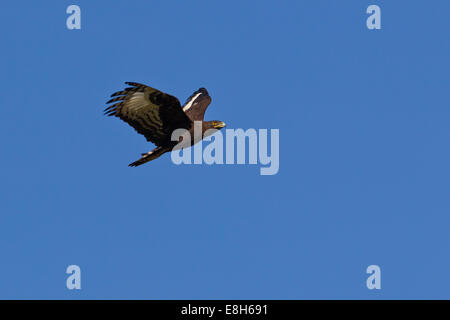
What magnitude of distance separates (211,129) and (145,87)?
2.19 meters

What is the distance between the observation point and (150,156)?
A: 21.4 m

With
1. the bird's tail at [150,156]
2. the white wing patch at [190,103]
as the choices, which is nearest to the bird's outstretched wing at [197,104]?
the white wing patch at [190,103]

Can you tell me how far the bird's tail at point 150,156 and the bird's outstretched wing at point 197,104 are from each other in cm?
174

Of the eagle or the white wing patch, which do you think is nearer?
the eagle

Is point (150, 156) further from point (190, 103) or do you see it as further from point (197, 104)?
point (190, 103)

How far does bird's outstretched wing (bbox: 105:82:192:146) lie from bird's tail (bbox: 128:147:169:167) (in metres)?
0.18

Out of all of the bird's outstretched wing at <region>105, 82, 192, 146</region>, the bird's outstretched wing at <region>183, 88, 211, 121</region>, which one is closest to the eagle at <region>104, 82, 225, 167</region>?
the bird's outstretched wing at <region>105, 82, 192, 146</region>

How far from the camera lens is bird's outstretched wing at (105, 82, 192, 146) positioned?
20.6 m

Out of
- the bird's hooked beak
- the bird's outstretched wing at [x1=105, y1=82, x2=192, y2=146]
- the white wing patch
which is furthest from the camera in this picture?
the white wing patch

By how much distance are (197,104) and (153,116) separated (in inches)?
114

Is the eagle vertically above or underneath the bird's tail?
above

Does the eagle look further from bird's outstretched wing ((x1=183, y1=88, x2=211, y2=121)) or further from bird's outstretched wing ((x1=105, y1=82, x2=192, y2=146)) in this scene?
bird's outstretched wing ((x1=183, y1=88, x2=211, y2=121))

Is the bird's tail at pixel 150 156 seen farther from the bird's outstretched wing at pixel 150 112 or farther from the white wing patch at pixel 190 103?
the white wing patch at pixel 190 103
